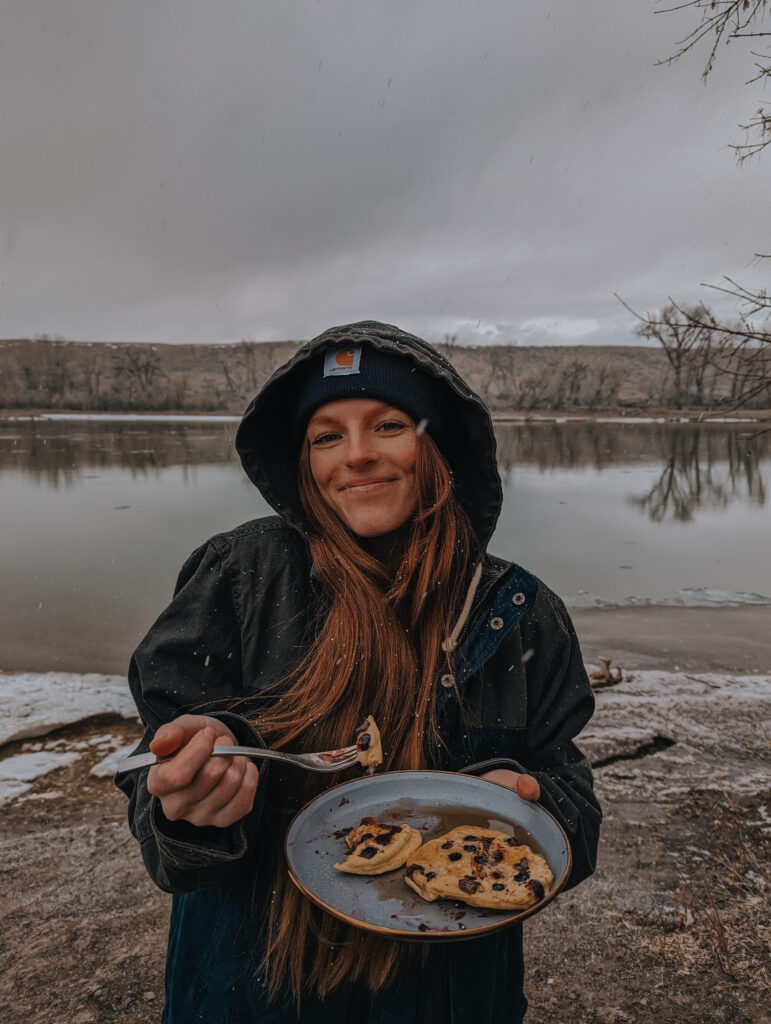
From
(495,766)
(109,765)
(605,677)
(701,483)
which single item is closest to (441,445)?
(495,766)

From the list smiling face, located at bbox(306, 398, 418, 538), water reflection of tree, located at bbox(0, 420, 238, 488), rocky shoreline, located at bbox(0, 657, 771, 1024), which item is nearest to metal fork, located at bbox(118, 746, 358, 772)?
smiling face, located at bbox(306, 398, 418, 538)

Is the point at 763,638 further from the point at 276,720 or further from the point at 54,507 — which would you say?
the point at 54,507

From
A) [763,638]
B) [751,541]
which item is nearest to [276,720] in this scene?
[763,638]

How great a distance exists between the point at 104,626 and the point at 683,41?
409 inches

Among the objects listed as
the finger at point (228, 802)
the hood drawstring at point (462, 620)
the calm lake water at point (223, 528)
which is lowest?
the calm lake water at point (223, 528)

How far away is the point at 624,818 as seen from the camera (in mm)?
4336

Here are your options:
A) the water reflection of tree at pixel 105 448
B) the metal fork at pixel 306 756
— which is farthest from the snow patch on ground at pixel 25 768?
the water reflection of tree at pixel 105 448

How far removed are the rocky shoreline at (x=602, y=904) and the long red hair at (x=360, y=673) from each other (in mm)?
1762

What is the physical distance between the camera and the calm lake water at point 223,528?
11.5 meters

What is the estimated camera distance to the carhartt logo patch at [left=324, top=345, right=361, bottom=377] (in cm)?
191

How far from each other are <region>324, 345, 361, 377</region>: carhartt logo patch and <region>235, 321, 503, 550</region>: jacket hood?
0.04 m

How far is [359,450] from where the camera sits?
6.11ft

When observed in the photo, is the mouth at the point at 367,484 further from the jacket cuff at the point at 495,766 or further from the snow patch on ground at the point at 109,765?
the snow patch on ground at the point at 109,765

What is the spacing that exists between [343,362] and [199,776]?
1.16 metres
